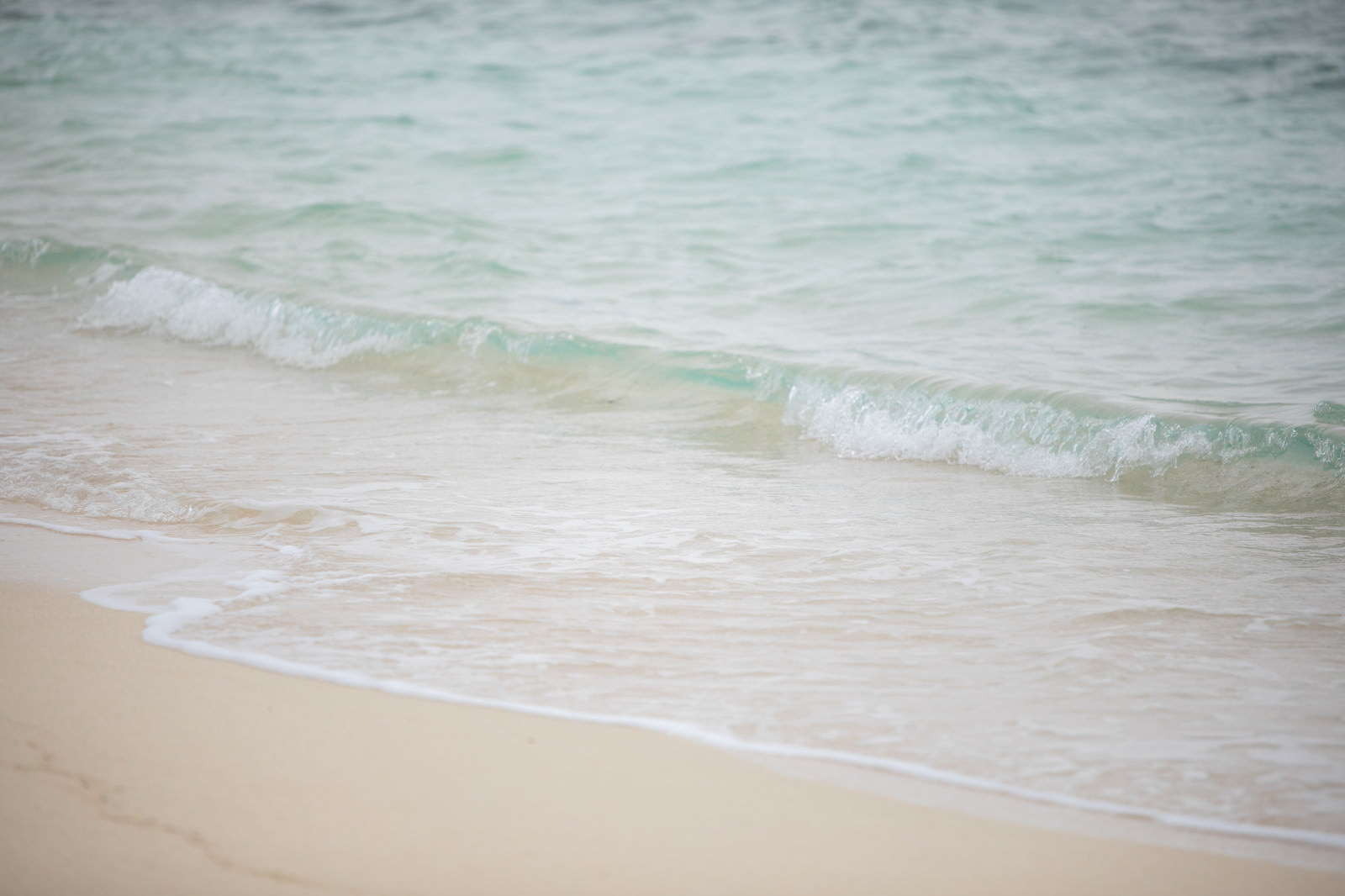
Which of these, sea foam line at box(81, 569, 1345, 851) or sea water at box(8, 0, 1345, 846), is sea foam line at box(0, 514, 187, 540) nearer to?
sea water at box(8, 0, 1345, 846)

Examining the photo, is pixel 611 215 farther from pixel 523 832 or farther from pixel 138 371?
pixel 523 832

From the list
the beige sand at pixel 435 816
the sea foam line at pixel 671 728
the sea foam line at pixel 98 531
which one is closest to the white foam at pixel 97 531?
the sea foam line at pixel 98 531

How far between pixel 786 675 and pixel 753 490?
5.77 feet

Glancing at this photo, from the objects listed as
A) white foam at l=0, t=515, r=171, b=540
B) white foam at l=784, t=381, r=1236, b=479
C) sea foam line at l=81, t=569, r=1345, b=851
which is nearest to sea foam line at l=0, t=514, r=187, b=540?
white foam at l=0, t=515, r=171, b=540

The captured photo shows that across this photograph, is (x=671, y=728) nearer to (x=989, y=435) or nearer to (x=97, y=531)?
(x=97, y=531)

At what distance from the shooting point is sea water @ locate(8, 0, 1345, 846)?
8.91 feet

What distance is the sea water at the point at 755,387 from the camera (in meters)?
2.72

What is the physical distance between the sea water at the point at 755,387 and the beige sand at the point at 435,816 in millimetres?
163

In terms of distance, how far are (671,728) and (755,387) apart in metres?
3.59

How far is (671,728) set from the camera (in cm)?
244

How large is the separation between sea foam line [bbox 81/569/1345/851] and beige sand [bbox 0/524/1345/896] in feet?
0.16

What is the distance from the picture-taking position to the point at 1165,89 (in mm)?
12508

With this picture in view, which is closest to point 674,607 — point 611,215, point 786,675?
point 786,675

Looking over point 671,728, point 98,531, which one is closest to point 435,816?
point 671,728
